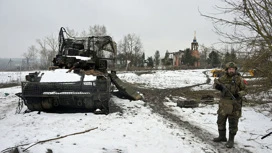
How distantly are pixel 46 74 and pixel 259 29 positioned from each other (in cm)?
628

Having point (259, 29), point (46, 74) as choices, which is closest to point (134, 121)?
point (46, 74)

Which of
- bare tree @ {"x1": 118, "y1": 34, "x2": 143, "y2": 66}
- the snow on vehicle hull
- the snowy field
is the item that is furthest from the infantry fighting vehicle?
bare tree @ {"x1": 118, "y1": 34, "x2": 143, "y2": 66}

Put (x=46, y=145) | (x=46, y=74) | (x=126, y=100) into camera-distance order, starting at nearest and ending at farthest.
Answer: (x=46, y=145) < (x=46, y=74) < (x=126, y=100)

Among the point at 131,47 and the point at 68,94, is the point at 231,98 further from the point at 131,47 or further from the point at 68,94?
the point at 131,47

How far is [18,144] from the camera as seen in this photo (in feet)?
15.4

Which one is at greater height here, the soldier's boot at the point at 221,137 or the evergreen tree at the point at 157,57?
the evergreen tree at the point at 157,57

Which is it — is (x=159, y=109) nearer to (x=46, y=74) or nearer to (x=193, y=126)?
(x=193, y=126)

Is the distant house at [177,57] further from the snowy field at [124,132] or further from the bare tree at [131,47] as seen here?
the snowy field at [124,132]

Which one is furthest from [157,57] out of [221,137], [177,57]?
[221,137]

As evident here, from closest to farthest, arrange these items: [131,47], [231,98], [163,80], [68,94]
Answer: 1. [231,98]
2. [68,94]
3. [163,80]
4. [131,47]

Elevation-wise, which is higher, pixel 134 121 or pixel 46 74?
pixel 46 74

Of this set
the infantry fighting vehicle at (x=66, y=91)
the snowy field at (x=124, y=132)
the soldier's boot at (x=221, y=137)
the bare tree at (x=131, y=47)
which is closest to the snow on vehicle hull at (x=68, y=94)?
the infantry fighting vehicle at (x=66, y=91)

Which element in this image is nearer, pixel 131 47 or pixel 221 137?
pixel 221 137

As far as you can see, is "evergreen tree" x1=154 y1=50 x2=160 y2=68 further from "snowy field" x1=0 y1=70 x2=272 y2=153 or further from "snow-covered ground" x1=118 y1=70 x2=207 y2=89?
"snowy field" x1=0 y1=70 x2=272 y2=153
